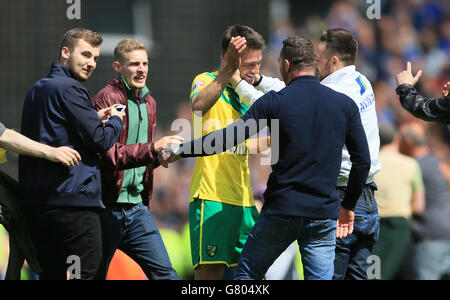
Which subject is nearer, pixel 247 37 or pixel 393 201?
pixel 247 37

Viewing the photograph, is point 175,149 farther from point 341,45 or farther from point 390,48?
point 390,48

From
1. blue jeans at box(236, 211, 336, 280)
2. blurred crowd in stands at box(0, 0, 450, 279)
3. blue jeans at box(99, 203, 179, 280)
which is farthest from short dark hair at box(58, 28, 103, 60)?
blurred crowd in stands at box(0, 0, 450, 279)

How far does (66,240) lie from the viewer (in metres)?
4.88

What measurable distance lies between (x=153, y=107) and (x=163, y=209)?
4729 millimetres

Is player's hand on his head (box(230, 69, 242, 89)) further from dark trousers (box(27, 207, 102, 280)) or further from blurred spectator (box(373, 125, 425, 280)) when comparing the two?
blurred spectator (box(373, 125, 425, 280))

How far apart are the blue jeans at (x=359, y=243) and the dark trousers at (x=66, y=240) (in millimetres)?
1721

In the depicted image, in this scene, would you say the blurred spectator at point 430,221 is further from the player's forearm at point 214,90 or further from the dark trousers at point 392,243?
the player's forearm at point 214,90

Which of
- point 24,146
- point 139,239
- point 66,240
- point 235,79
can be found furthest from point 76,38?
point 139,239

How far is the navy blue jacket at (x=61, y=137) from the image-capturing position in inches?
192

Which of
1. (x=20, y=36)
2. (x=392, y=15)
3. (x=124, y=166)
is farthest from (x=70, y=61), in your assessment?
(x=392, y=15)

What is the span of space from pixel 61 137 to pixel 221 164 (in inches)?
52.2

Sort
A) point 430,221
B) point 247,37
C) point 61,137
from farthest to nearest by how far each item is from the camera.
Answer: point 430,221, point 247,37, point 61,137

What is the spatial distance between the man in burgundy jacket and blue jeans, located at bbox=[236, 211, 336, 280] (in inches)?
29.2

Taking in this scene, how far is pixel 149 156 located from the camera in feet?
17.2
